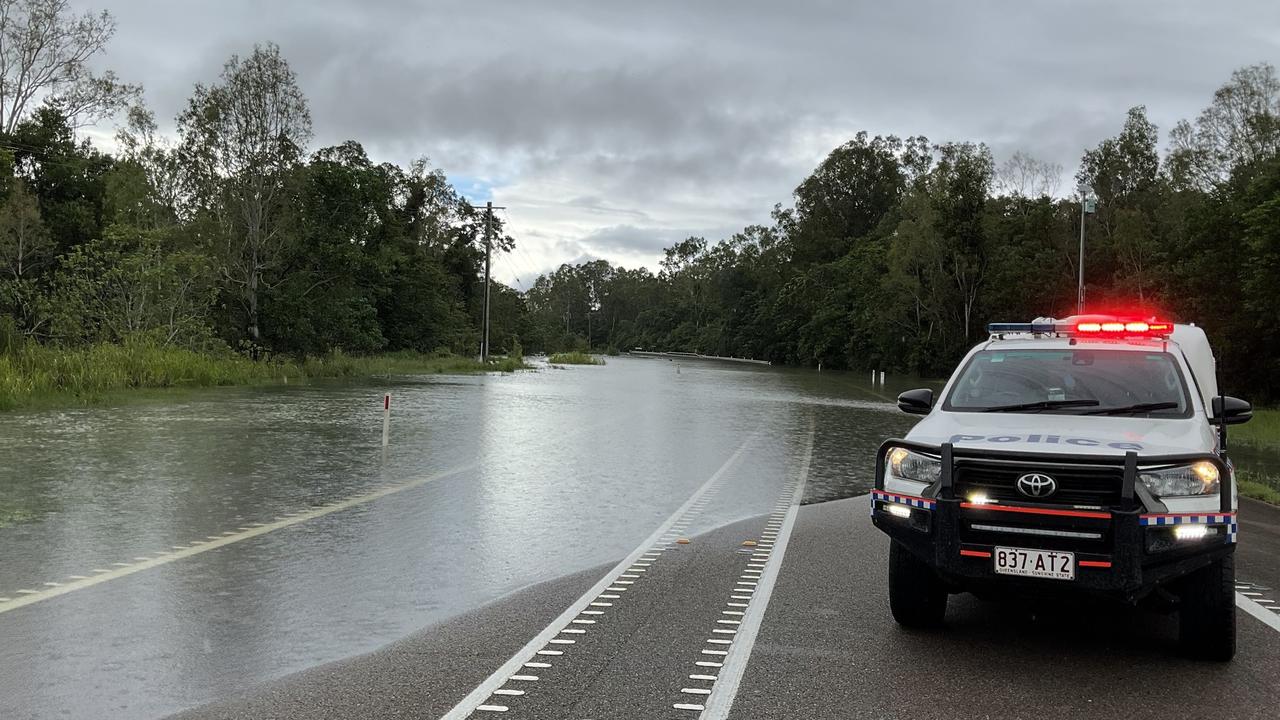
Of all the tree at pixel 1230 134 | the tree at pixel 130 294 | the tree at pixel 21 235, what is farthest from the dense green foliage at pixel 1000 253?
the tree at pixel 21 235

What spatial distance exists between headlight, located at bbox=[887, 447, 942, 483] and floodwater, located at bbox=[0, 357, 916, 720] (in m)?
2.72

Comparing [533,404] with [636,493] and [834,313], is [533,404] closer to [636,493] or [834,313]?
[636,493]

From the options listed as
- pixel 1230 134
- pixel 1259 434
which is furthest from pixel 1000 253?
pixel 1259 434

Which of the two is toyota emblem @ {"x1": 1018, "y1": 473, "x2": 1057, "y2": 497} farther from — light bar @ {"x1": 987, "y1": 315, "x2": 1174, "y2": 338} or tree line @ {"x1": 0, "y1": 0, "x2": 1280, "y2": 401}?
tree line @ {"x1": 0, "y1": 0, "x2": 1280, "y2": 401}

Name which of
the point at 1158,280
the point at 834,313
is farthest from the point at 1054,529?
the point at 834,313

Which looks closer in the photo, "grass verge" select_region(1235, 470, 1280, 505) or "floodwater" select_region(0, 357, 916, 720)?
"floodwater" select_region(0, 357, 916, 720)

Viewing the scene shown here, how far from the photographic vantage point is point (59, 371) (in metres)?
24.4

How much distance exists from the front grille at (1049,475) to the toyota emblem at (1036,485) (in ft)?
0.07

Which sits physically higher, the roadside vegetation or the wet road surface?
the roadside vegetation

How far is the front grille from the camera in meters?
5.14

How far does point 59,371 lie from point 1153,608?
2519 centimetres

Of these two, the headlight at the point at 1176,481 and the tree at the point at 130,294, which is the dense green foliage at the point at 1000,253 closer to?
the headlight at the point at 1176,481

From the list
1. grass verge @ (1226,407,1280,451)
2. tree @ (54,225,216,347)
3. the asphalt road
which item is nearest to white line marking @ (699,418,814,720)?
the asphalt road

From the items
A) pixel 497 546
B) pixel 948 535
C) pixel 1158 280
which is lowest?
pixel 497 546
